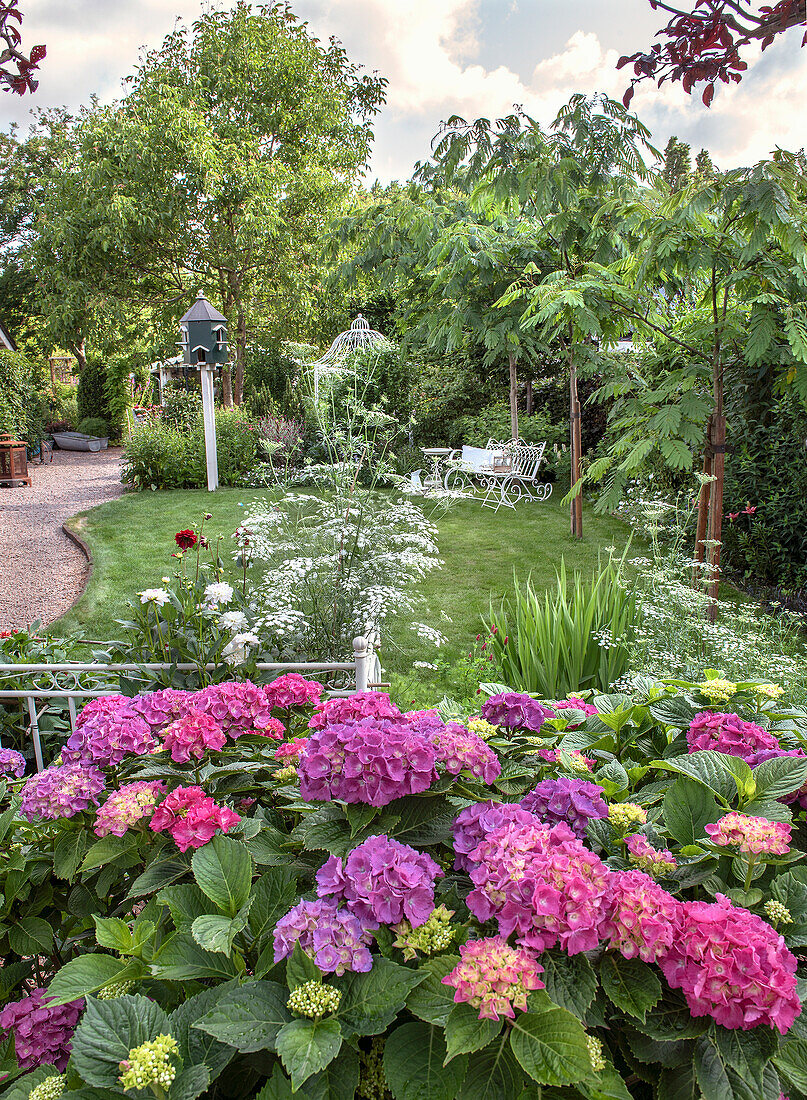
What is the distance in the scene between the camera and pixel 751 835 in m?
0.77

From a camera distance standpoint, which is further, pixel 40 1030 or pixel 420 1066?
pixel 40 1030

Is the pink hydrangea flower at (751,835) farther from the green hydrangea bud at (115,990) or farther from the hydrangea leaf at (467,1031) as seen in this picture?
the green hydrangea bud at (115,990)

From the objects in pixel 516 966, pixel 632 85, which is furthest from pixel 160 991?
pixel 632 85

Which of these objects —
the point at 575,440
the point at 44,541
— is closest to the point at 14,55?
the point at 575,440

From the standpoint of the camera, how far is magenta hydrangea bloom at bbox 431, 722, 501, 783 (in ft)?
2.86

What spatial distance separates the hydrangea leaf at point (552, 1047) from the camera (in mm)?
578

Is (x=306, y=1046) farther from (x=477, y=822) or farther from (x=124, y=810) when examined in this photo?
(x=124, y=810)

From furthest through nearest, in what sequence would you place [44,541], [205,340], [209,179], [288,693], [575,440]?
[209,179] → [205,340] → [44,541] → [575,440] → [288,693]

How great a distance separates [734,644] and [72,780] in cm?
262

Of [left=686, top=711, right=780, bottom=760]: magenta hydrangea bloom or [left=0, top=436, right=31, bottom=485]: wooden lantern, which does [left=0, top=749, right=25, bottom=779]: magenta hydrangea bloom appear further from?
[left=0, top=436, right=31, bottom=485]: wooden lantern

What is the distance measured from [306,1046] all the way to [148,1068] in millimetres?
139

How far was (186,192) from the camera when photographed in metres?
14.4

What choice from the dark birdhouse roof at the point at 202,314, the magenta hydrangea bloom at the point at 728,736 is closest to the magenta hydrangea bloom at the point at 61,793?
the magenta hydrangea bloom at the point at 728,736

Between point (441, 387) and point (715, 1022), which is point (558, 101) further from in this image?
point (441, 387)
